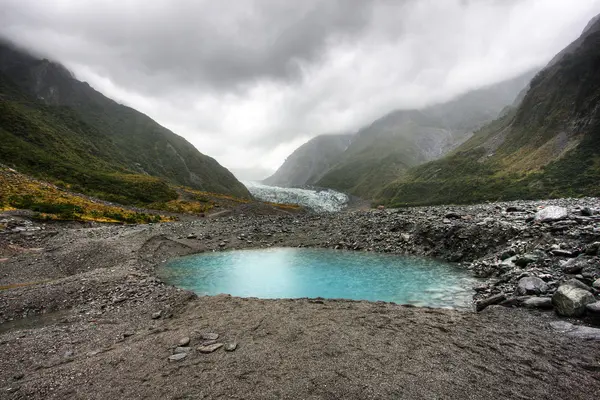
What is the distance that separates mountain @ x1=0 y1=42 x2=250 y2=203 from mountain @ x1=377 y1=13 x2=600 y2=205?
9775cm

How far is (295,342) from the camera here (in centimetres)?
1025

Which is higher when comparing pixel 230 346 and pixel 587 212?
pixel 587 212

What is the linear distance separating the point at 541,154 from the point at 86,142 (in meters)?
170

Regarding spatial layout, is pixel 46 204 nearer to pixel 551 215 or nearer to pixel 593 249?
pixel 593 249

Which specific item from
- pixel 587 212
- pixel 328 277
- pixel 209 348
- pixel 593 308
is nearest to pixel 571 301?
pixel 593 308

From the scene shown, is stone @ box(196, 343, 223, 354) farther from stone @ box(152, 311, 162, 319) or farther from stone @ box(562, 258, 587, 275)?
stone @ box(562, 258, 587, 275)

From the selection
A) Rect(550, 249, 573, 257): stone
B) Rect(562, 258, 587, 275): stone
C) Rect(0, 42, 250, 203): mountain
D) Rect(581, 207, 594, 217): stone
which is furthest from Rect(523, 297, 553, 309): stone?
Rect(0, 42, 250, 203): mountain

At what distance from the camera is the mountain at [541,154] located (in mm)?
74819

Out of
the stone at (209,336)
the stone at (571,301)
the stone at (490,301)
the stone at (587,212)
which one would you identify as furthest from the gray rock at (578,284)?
the stone at (209,336)

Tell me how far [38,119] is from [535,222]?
15227 centimetres

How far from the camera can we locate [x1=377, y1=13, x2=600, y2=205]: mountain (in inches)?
2946

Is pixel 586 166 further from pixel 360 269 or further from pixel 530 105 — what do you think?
pixel 360 269

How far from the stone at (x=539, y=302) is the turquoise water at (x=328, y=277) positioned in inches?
113

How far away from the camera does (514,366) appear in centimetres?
848
